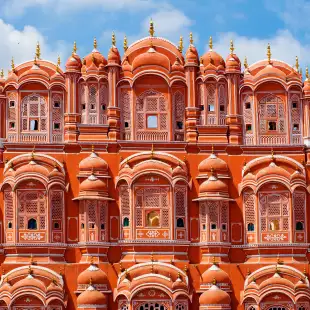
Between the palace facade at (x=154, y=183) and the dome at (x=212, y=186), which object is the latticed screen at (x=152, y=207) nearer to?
the palace facade at (x=154, y=183)

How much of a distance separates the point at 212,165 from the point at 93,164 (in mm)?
4367

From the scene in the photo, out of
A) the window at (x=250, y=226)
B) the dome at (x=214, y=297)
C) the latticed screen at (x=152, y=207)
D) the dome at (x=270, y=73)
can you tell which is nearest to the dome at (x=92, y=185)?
the latticed screen at (x=152, y=207)

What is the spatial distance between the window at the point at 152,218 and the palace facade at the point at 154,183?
0.04 metres

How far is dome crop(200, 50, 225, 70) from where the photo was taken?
40.1 metres

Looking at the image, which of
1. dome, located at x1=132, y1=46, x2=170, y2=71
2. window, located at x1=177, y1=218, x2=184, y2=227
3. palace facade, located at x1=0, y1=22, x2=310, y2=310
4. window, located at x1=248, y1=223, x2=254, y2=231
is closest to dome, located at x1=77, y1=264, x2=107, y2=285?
palace facade, located at x1=0, y1=22, x2=310, y2=310

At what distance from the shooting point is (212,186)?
3825 cm

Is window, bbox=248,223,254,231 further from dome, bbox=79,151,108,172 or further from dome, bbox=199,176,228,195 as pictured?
dome, bbox=79,151,108,172

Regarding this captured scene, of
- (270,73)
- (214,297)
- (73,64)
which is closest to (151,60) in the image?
(73,64)

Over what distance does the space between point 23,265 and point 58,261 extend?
4.19 ft

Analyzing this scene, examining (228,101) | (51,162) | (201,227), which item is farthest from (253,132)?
(51,162)

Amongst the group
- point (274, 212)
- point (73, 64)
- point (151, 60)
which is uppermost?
point (151, 60)

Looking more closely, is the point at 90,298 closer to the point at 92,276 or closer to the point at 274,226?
the point at 92,276

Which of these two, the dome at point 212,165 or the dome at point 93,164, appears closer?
the dome at point 93,164

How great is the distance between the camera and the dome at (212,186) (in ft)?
125
